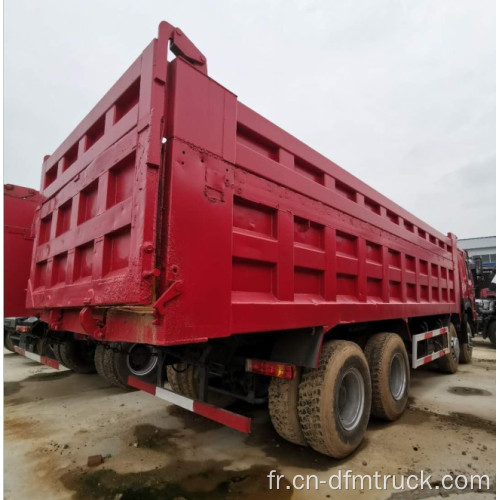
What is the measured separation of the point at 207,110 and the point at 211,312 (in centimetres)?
133

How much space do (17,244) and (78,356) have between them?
207 cm

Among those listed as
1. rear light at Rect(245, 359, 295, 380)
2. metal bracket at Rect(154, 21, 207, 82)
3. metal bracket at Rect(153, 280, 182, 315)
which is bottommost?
rear light at Rect(245, 359, 295, 380)

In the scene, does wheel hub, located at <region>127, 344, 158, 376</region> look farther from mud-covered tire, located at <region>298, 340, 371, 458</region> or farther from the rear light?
mud-covered tire, located at <region>298, 340, 371, 458</region>

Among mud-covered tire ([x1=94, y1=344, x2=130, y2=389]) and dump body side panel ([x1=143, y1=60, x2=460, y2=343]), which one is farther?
mud-covered tire ([x1=94, y1=344, x2=130, y2=389])

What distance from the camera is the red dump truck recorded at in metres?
2.04

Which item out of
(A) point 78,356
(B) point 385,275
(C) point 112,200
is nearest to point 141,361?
(A) point 78,356

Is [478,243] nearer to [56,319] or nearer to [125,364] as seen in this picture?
[125,364]

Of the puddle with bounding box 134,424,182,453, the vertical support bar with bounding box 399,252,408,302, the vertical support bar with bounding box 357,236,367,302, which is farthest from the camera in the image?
the vertical support bar with bounding box 399,252,408,302

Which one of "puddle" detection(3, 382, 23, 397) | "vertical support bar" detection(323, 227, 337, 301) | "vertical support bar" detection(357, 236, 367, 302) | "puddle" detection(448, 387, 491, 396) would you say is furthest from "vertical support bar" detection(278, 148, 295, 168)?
"puddle" detection(3, 382, 23, 397)

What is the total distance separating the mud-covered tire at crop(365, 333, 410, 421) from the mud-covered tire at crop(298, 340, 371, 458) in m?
0.50

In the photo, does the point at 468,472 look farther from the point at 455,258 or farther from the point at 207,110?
the point at 455,258

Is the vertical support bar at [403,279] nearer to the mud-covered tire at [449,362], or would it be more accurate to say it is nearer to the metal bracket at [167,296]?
the mud-covered tire at [449,362]

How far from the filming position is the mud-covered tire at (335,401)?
115 inches

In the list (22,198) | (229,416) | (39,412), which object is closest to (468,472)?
(229,416)
